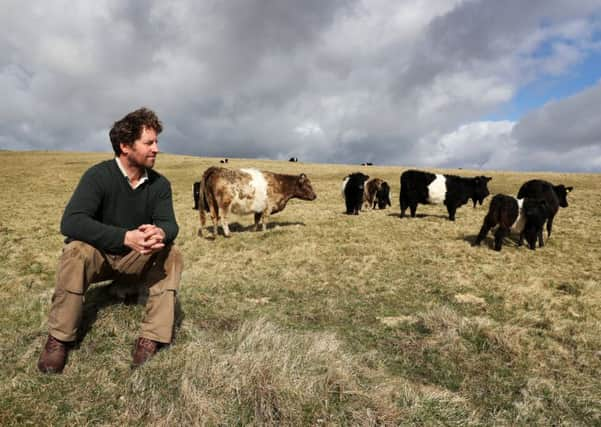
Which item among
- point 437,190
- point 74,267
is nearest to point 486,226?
point 437,190

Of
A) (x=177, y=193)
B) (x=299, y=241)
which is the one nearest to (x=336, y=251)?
(x=299, y=241)

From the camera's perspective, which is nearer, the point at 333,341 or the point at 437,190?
the point at 333,341

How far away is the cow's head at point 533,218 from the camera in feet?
33.2

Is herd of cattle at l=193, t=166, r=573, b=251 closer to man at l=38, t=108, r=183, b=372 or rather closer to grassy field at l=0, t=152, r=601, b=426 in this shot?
grassy field at l=0, t=152, r=601, b=426

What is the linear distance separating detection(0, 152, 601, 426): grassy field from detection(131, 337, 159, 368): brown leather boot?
10 centimetres

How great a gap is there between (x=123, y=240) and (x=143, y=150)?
3.02ft

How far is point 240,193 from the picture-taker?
467 inches

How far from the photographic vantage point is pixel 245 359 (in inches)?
126

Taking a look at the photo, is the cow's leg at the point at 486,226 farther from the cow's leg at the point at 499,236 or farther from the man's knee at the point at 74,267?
the man's knee at the point at 74,267

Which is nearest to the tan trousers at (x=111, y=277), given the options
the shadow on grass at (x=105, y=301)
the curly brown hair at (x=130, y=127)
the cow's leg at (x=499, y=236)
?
the shadow on grass at (x=105, y=301)

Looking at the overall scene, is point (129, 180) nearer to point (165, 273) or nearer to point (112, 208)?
point (112, 208)

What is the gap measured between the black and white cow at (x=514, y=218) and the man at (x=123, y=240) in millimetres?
9210

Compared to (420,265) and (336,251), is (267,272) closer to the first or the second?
(336,251)

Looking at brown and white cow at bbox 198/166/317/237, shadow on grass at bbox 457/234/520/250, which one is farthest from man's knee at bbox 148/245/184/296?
shadow on grass at bbox 457/234/520/250
